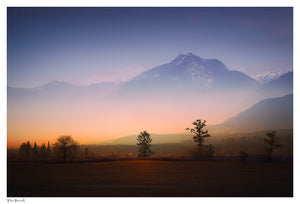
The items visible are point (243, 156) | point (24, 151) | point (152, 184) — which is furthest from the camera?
point (24, 151)

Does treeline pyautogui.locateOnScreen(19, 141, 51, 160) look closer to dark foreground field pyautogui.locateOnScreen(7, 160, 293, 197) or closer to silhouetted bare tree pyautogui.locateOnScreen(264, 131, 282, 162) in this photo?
dark foreground field pyautogui.locateOnScreen(7, 160, 293, 197)

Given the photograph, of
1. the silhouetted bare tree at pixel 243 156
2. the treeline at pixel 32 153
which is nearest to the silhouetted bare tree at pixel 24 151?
the treeline at pixel 32 153

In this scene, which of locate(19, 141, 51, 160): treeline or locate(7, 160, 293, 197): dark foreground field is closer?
locate(7, 160, 293, 197): dark foreground field

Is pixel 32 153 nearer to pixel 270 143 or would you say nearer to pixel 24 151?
pixel 24 151

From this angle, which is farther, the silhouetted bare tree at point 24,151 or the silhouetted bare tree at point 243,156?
the silhouetted bare tree at point 24,151

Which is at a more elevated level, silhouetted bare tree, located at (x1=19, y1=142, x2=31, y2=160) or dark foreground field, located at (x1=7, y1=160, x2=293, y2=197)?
silhouetted bare tree, located at (x1=19, y1=142, x2=31, y2=160)

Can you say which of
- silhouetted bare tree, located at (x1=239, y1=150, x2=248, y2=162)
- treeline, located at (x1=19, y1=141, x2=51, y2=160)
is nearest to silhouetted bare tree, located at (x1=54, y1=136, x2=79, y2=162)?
treeline, located at (x1=19, y1=141, x2=51, y2=160)

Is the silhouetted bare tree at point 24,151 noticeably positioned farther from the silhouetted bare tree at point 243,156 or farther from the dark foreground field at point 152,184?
the silhouetted bare tree at point 243,156

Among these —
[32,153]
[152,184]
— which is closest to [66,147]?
[32,153]

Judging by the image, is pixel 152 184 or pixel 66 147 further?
pixel 66 147

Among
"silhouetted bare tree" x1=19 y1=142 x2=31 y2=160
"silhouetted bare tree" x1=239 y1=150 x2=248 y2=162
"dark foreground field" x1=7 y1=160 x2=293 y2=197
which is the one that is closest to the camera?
"dark foreground field" x1=7 y1=160 x2=293 y2=197

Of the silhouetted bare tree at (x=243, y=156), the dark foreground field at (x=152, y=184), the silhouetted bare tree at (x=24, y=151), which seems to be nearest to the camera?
the dark foreground field at (x=152, y=184)

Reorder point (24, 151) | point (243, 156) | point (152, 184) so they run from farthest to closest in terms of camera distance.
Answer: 1. point (24, 151)
2. point (243, 156)
3. point (152, 184)
